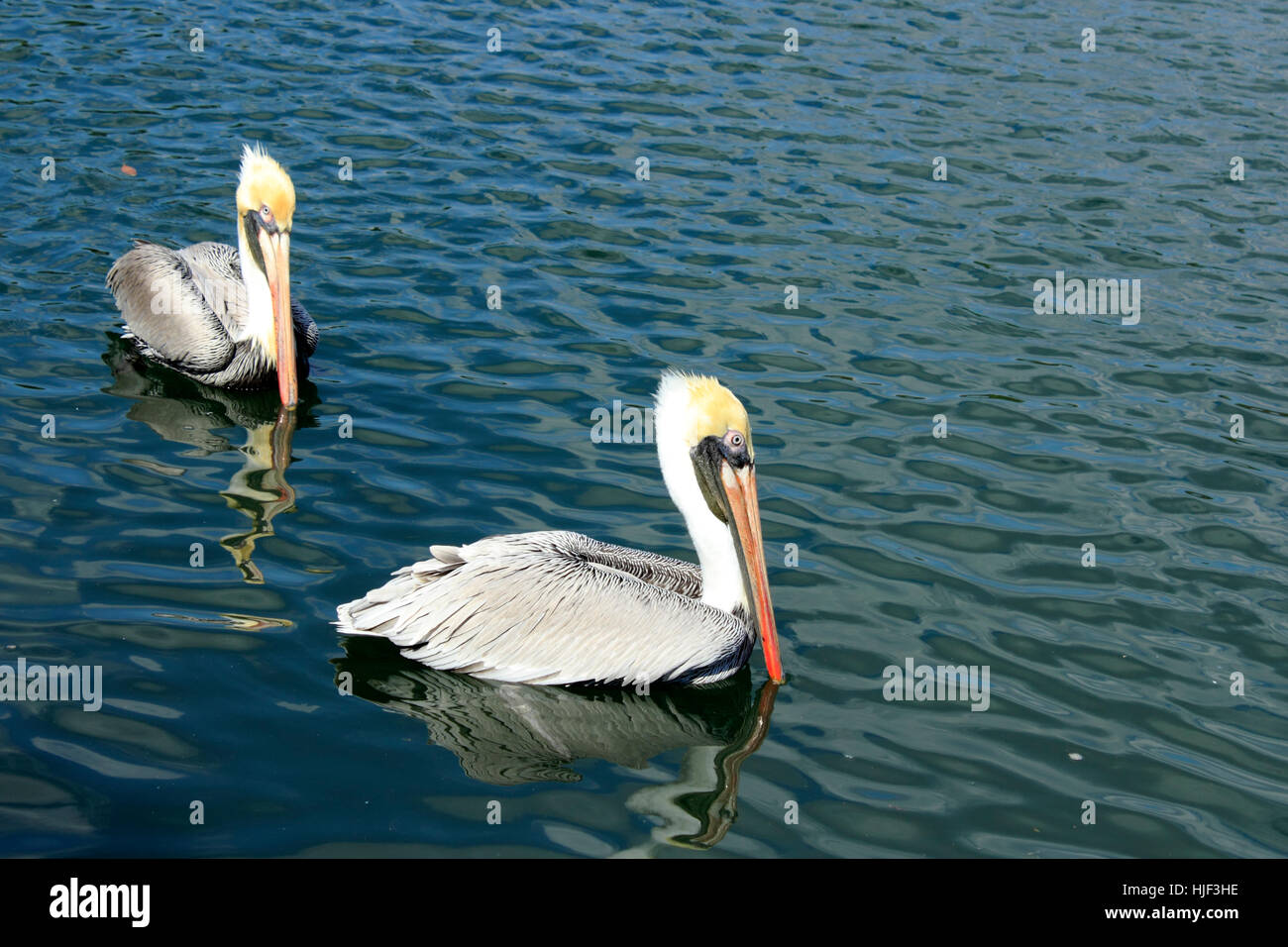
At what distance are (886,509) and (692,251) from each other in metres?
3.07

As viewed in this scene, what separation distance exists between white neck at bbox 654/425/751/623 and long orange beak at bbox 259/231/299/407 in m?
2.70

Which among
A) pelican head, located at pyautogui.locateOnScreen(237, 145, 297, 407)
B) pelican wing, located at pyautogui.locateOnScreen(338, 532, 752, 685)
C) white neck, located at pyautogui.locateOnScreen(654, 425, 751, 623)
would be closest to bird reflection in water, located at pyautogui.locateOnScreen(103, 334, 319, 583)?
pelican head, located at pyautogui.locateOnScreen(237, 145, 297, 407)

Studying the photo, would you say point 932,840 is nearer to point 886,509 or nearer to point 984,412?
point 886,509

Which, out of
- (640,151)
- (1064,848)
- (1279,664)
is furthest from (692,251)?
(1064,848)

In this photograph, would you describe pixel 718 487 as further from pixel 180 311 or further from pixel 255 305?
pixel 180 311

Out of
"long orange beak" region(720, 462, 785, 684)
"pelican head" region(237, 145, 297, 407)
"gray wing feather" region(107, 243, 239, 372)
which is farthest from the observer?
"gray wing feather" region(107, 243, 239, 372)

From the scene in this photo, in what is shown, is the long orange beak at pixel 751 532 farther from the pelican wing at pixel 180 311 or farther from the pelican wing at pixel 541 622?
the pelican wing at pixel 180 311

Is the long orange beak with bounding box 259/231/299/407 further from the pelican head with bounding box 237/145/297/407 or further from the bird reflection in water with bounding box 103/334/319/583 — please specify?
the bird reflection in water with bounding box 103/334/319/583

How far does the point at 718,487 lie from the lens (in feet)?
18.5

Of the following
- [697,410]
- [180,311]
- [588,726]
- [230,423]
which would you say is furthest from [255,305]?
[588,726]

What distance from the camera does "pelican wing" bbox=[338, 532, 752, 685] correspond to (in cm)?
538

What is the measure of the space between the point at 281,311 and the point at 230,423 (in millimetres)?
670

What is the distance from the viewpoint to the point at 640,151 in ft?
34.3

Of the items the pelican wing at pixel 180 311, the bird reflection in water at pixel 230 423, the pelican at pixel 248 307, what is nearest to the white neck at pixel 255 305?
the pelican at pixel 248 307
